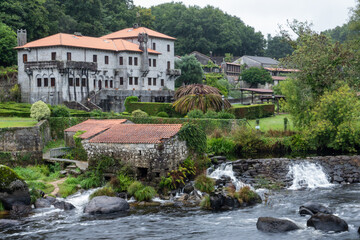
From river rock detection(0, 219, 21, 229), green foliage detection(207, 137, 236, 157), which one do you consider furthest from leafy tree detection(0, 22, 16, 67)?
river rock detection(0, 219, 21, 229)

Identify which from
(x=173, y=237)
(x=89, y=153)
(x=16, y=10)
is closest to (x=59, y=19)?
(x=16, y=10)

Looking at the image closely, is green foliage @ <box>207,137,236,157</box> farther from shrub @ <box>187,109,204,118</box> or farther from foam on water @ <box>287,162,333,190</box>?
shrub @ <box>187,109,204,118</box>

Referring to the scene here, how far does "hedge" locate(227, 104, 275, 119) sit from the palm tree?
156cm

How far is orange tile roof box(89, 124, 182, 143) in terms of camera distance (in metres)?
27.3

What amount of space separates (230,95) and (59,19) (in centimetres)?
3400

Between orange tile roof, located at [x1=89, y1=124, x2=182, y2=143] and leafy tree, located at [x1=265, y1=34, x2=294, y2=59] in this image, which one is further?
leafy tree, located at [x1=265, y1=34, x2=294, y2=59]

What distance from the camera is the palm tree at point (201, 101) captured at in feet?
168

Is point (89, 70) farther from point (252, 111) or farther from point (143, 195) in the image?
point (143, 195)

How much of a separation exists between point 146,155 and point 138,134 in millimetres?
1946

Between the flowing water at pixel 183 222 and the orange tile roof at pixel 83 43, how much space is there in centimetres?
3793

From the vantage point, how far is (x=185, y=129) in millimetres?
28438

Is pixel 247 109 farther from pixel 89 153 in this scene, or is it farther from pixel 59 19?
pixel 59 19

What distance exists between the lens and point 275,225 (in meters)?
20.1

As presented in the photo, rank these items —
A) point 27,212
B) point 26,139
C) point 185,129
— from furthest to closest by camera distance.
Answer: point 26,139
point 185,129
point 27,212
